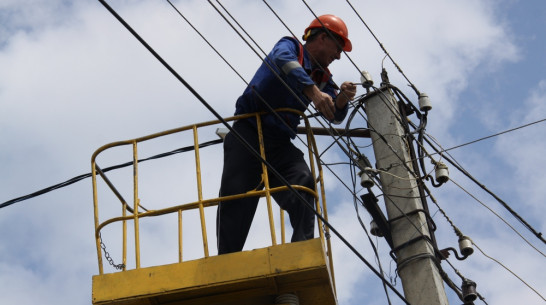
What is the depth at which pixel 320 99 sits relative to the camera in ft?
21.4

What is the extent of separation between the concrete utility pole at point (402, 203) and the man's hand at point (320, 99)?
95 cm

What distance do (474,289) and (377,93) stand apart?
78.1 inches

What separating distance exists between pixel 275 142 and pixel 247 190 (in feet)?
1.55

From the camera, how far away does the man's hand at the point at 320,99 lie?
6.48 m

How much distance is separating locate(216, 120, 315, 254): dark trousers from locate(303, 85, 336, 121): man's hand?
0.44 metres

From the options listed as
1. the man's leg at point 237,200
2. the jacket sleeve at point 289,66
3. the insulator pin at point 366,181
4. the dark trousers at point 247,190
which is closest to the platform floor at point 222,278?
the dark trousers at point 247,190

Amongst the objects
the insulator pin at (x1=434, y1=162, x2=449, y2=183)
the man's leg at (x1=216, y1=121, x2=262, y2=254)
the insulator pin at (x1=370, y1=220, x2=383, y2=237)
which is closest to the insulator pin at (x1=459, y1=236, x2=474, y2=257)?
the insulator pin at (x1=434, y1=162, x2=449, y2=183)

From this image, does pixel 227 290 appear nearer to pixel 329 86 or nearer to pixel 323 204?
pixel 323 204

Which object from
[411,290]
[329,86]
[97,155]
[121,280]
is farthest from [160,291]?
[329,86]

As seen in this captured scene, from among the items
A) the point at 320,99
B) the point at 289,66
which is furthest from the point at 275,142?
the point at 289,66

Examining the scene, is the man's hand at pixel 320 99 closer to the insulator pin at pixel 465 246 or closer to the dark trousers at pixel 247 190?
the dark trousers at pixel 247 190

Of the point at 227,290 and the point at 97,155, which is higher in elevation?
the point at 97,155

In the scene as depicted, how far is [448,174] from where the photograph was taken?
7605 mm

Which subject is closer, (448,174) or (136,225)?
(136,225)
